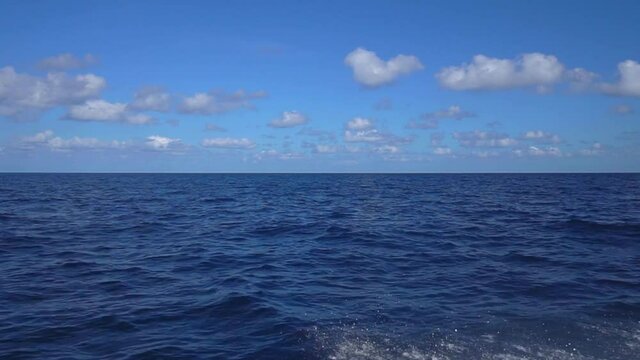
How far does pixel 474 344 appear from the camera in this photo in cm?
927

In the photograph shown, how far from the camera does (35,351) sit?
924 centimetres

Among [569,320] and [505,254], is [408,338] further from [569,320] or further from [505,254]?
[505,254]

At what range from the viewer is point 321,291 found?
13.7 metres

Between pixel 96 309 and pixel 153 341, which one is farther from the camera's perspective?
pixel 96 309

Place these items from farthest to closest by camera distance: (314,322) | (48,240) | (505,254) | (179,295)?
1. (48,240)
2. (505,254)
3. (179,295)
4. (314,322)

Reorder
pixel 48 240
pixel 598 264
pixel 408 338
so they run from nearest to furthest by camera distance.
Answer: pixel 408 338 → pixel 598 264 → pixel 48 240

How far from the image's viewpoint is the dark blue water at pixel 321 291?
9.40 m

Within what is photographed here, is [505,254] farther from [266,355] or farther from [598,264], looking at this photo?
[266,355]

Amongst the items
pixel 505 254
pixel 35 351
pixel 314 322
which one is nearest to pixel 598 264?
pixel 505 254

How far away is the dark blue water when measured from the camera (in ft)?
30.8

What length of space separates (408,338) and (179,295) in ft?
22.4

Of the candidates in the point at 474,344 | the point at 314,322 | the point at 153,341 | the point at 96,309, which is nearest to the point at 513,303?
the point at 474,344

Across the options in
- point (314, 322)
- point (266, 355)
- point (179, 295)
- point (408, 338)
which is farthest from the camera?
point (179, 295)

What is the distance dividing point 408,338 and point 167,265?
10.6m
